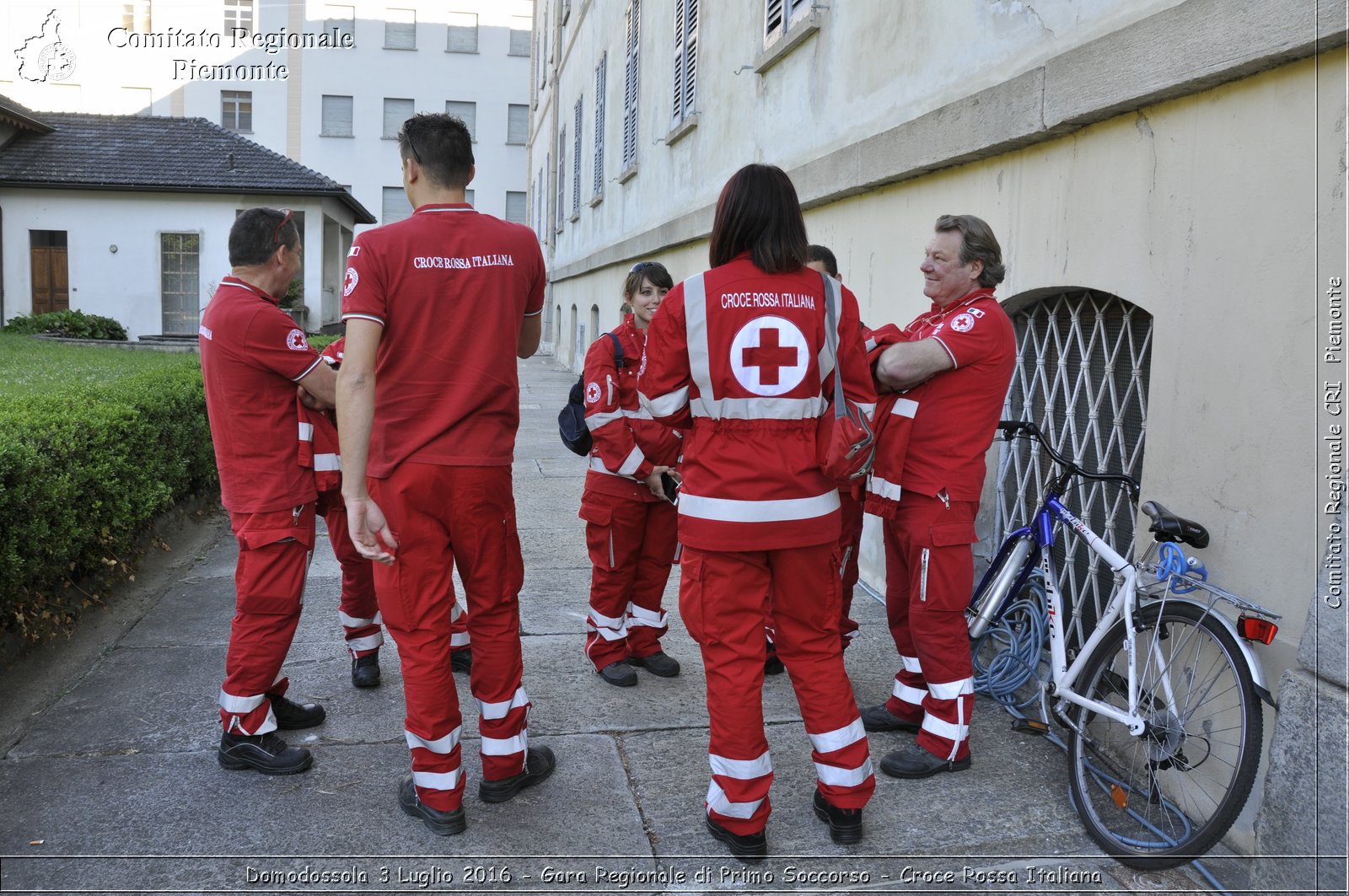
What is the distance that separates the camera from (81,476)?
4922 millimetres

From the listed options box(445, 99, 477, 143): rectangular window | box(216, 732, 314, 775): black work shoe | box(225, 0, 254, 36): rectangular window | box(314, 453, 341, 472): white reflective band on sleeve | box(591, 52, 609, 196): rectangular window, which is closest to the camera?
box(216, 732, 314, 775): black work shoe

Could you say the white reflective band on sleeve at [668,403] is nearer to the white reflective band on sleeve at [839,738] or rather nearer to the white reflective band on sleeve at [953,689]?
the white reflective band on sleeve at [839,738]

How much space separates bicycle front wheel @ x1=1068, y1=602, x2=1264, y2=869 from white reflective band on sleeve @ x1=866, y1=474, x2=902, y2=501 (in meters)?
A: 0.85

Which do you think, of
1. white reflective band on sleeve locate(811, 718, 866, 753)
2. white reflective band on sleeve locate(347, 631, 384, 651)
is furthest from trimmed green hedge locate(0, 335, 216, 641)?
white reflective band on sleeve locate(811, 718, 866, 753)

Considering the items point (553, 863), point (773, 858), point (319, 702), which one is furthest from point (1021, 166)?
point (319, 702)

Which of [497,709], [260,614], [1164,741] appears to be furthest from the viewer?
[260,614]

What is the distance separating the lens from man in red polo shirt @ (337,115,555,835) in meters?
3.13

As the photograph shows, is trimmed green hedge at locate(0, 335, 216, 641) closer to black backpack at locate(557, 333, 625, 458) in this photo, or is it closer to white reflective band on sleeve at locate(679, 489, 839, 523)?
black backpack at locate(557, 333, 625, 458)

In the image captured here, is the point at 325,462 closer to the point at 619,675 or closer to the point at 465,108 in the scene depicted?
the point at 619,675

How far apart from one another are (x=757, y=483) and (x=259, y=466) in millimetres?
1861

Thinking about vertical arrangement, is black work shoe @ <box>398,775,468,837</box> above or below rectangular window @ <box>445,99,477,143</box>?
below

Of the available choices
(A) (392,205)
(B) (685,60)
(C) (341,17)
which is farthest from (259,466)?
(C) (341,17)

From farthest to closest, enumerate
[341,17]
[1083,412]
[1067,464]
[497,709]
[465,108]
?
[465,108]
[341,17]
[1083,412]
[1067,464]
[497,709]

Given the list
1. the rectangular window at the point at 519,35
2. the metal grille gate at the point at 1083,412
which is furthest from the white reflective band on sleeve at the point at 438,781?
the rectangular window at the point at 519,35
